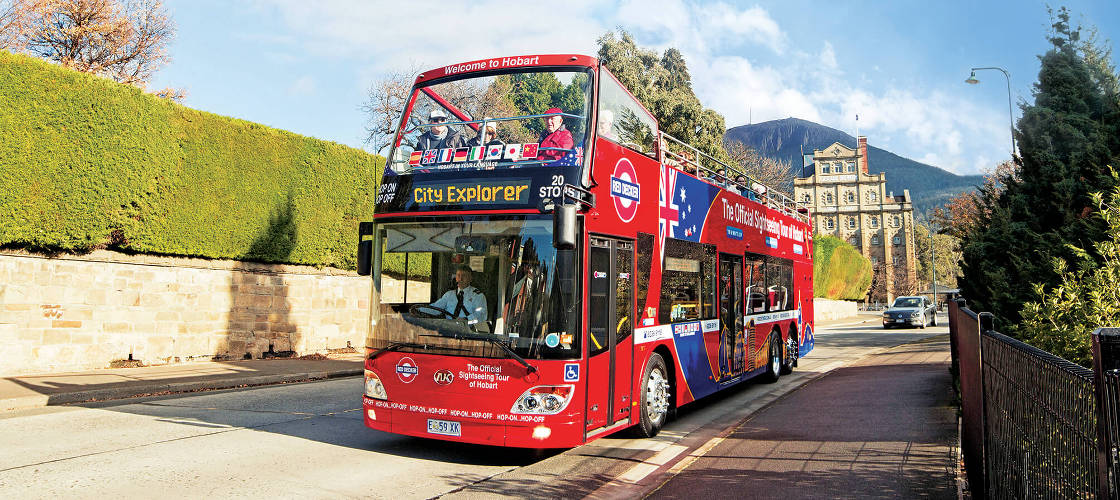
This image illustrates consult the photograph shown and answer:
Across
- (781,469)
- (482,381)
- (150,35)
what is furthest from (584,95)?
(150,35)

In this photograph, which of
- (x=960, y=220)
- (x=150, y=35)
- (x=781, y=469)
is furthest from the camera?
(x=960, y=220)

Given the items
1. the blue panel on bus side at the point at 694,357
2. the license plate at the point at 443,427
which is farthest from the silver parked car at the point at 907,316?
the license plate at the point at 443,427

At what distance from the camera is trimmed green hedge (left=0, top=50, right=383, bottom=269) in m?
13.2

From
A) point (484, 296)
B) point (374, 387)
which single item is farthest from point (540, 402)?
point (374, 387)

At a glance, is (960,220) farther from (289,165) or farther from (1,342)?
(1,342)

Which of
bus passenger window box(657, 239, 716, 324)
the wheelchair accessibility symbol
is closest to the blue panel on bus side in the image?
bus passenger window box(657, 239, 716, 324)

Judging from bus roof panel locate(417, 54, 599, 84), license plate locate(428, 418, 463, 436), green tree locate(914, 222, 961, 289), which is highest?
green tree locate(914, 222, 961, 289)

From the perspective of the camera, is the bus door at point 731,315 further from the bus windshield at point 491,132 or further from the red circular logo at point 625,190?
the bus windshield at point 491,132

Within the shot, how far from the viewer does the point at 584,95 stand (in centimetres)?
768

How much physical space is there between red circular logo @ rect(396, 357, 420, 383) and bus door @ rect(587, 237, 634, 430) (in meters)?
1.70

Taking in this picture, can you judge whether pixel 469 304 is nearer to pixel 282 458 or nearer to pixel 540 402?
pixel 540 402

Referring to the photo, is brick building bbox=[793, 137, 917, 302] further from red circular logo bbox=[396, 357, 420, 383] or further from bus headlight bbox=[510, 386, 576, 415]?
red circular logo bbox=[396, 357, 420, 383]

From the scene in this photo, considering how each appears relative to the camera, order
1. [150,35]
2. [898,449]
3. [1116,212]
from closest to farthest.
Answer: [1116,212], [898,449], [150,35]

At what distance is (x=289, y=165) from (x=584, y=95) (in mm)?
13346
